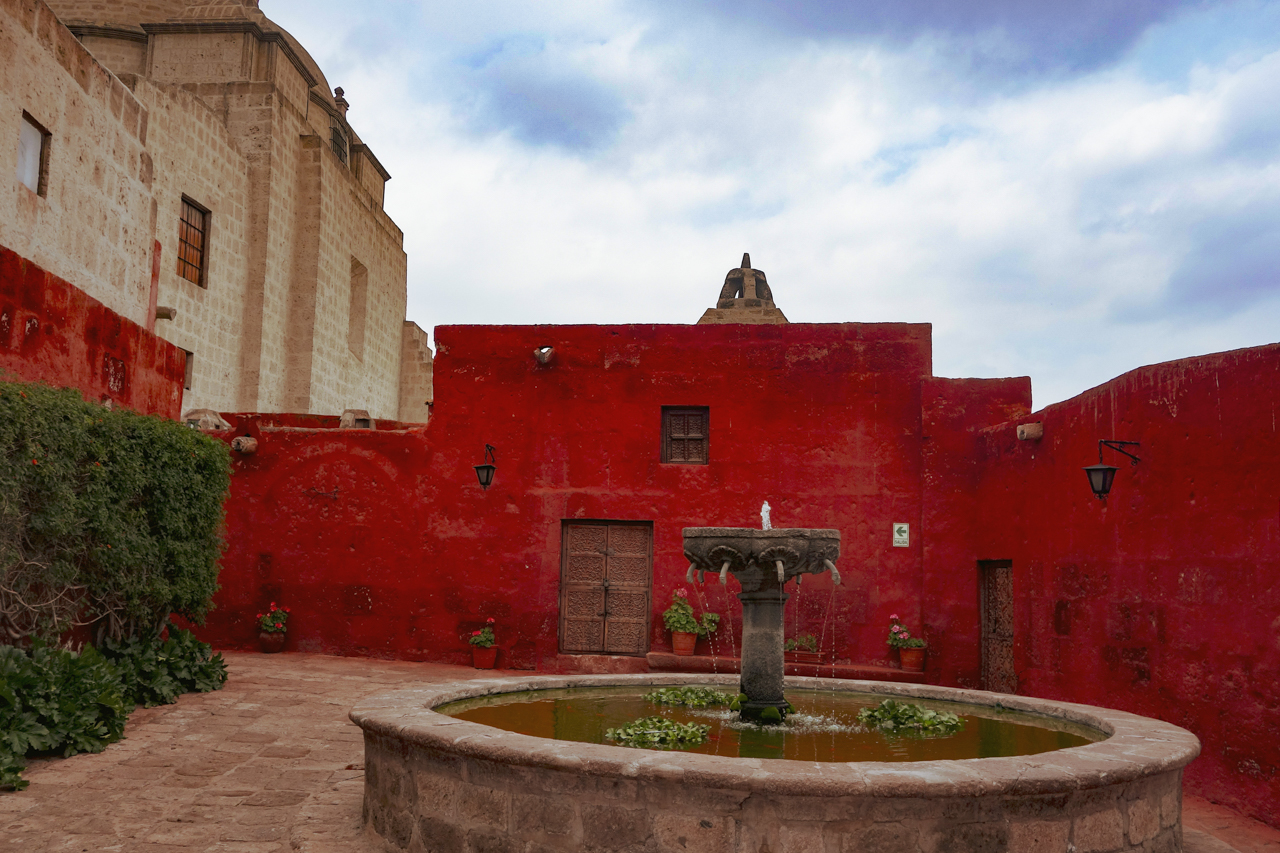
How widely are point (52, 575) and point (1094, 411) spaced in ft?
27.4

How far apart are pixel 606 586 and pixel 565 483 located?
4.41ft

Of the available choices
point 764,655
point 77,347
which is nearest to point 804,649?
point 764,655

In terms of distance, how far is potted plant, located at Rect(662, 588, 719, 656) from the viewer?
10711mm

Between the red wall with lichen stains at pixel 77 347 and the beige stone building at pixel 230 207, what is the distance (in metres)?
1.12

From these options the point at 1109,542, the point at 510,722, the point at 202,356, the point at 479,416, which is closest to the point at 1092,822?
the point at 510,722

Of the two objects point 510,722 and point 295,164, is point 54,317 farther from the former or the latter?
point 295,164

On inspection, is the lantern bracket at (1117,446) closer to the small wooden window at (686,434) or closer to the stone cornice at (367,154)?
the small wooden window at (686,434)

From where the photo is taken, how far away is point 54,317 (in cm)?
730

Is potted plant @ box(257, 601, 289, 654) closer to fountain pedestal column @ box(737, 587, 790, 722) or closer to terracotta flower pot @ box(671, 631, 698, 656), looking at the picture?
terracotta flower pot @ box(671, 631, 698, 656)

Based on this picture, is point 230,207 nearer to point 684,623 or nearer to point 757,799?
point 684,623

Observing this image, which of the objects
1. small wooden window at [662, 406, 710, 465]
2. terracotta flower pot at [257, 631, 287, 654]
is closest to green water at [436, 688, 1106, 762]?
small wooden window at [662, 406, 710, 465]

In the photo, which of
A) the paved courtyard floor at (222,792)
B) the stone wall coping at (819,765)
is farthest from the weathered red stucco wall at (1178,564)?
the stone wall coping at (819,765)

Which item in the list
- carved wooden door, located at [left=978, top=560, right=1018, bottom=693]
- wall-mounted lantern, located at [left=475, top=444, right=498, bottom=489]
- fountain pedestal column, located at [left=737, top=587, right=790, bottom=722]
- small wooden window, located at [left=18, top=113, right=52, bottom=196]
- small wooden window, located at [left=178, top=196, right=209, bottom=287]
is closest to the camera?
fountain pedestal column, located at [left=737, top=587, right=790, bottom=722]

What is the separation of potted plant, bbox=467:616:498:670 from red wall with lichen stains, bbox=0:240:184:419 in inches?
164
